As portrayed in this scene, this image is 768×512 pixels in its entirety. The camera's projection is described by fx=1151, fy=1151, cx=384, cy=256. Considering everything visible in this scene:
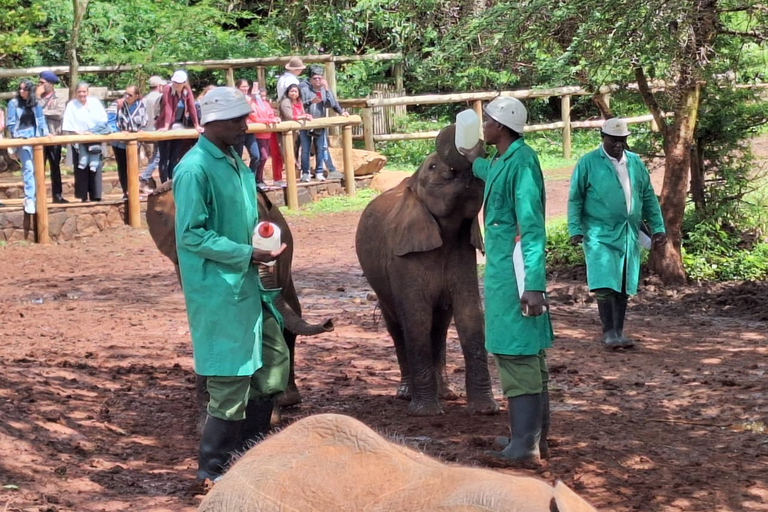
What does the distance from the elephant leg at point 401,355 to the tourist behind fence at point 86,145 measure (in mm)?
9316

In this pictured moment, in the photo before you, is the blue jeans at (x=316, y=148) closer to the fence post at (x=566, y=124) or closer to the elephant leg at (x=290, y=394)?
the fence post at (x=566, y=124)

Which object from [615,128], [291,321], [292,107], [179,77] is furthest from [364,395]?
[292,107]

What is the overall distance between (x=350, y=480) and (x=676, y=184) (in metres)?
9.55

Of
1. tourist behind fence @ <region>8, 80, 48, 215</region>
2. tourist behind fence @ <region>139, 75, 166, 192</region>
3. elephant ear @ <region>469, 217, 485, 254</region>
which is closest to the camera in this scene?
elephant ear @ <region>469, 217, 485, 254</region>

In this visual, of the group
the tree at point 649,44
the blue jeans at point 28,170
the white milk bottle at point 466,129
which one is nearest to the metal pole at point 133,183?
the blue jeans at point 28,170

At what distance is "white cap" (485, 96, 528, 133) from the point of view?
19.2 feet

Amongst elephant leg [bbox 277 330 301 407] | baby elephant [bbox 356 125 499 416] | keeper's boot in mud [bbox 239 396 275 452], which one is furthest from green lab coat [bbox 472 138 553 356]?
elephant leg [bbox 277 330 301 407]

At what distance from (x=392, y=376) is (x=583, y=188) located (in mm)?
2357

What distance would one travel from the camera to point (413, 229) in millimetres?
7199

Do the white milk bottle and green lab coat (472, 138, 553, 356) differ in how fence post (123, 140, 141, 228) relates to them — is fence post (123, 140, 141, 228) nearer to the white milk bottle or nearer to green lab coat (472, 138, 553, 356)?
the white milk bottle

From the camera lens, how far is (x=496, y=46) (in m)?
8.37

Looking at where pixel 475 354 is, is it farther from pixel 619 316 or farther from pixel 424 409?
pixel 619 316

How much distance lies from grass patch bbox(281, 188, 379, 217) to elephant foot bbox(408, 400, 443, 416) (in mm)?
10502

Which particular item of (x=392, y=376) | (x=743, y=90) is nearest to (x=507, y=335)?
(x=392, y=376)
